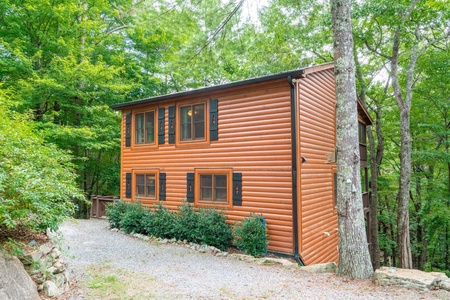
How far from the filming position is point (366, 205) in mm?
12938

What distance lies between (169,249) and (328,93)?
285 inches

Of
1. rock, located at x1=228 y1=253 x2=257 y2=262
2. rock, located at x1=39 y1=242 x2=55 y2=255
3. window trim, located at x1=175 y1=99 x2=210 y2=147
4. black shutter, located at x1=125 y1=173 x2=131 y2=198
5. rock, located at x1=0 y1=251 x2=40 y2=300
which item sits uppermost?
window trim, located at x1=175 y1=99 x2=210 y2=147

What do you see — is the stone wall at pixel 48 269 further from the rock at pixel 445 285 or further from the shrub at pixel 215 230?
the rock at pixel 445 285

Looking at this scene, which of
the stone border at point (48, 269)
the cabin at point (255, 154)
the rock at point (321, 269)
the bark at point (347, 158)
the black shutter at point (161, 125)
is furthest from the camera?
the black shutter at point (161, 125)

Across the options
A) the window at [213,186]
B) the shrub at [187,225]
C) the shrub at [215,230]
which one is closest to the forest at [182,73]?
the shrub at [187,225]

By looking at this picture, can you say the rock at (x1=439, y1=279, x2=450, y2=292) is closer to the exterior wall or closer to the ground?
the ground

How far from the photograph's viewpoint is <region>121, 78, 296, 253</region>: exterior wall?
7574 mm

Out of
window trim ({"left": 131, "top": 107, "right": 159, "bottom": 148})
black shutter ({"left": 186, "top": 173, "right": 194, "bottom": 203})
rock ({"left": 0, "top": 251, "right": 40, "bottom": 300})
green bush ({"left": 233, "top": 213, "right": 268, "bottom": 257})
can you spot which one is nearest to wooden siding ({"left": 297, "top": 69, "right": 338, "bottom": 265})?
green bush ({"left": 233, "top": 213, "right": 268, "bottom": 257})

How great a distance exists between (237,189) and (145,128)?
15.4 ft

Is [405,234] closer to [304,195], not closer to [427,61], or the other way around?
[304,195]

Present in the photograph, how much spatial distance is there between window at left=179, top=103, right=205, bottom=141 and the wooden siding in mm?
3224

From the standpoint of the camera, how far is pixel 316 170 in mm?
8523

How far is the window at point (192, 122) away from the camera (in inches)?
367

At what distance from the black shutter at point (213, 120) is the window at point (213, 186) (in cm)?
105
